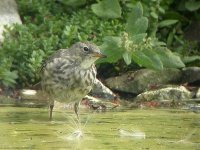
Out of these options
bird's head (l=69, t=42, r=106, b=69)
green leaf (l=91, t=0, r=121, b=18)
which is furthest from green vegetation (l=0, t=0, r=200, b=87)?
bird's head (l=69, t=42, r=106, b=69)

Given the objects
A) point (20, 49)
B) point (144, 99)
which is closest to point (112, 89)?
point (144, 99)

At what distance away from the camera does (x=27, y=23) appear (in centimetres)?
1055

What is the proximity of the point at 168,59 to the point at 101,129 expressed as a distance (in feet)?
10.0

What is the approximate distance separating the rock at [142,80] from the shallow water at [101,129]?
4.10 ft

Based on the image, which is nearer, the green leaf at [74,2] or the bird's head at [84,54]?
the bird's head at [84,54]

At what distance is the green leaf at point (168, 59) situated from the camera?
9.59 metres

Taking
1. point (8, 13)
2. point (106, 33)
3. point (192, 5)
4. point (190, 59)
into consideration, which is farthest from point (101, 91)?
point (192, 5)

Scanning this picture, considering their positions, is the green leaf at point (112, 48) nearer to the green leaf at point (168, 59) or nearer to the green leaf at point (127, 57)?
the green leaf at point (127, 57)

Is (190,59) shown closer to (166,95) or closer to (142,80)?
(142,80)

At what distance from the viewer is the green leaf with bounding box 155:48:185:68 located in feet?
31.5

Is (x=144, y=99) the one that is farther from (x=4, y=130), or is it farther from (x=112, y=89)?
(x=4, y=130)

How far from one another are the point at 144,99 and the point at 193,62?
4.78 feet

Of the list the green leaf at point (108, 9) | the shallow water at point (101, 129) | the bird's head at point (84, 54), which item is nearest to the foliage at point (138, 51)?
the green leaf at point (108, 9)

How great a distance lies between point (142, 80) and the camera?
9750 mm
